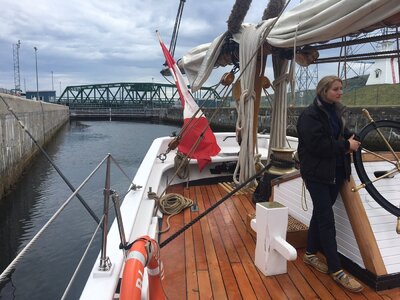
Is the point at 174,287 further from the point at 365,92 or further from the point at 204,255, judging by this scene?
the point at 365,92

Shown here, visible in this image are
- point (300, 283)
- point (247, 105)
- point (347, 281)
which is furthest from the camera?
point (247, 105)

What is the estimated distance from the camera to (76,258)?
20.0 feet

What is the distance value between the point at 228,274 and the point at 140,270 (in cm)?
130

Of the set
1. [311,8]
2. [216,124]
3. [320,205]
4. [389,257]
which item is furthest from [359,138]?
[216,124]

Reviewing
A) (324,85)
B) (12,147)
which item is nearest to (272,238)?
(324,85)

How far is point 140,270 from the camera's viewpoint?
4.85 ft

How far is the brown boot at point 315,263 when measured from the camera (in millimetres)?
2580

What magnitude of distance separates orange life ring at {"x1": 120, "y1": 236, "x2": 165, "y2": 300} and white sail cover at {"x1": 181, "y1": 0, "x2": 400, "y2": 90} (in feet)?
7.07

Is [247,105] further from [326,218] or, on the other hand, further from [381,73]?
[381,73]

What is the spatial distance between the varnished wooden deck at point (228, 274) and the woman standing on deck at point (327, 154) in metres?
0.18

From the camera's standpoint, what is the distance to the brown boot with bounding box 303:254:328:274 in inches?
102

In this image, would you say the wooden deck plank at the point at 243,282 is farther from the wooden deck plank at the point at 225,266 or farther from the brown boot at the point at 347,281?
the brown boot at the point at 347,281

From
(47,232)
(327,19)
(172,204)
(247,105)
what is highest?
(327,19)

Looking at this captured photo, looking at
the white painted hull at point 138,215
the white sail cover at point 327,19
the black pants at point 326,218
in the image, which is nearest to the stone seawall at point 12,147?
the white painted hull at point 138,215
